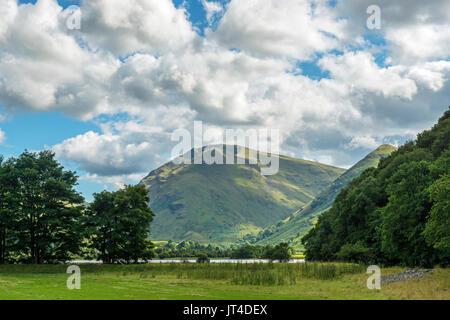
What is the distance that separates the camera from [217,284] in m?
41.1

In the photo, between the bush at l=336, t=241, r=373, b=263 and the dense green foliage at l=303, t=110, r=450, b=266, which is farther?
the bush at l=336, t=241, r=373, b=263

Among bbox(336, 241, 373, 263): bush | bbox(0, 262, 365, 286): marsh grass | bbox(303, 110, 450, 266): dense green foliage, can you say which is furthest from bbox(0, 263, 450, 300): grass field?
bbox(336, 241, 373, 263): bush

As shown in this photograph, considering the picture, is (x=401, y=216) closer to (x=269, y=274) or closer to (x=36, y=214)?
(x=269, y=274)

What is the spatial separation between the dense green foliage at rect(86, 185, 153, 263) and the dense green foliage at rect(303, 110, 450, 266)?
3417 cm

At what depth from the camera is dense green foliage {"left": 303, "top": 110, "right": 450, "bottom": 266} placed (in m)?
40.2

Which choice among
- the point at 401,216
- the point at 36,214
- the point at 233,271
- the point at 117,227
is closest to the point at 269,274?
the point at 233,271

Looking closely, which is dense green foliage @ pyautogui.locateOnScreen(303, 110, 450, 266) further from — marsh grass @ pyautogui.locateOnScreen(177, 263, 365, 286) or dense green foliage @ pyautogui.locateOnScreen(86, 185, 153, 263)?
dense green foliage @ pyautogui.locateOnScreen(86, 185, 153, 263)

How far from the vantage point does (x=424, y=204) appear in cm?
5116

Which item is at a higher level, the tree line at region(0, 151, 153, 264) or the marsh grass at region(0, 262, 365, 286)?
the tree line at region(0, 151, 153, 264)

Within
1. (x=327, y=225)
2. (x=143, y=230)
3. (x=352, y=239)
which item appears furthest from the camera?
(x=327, y=225)
